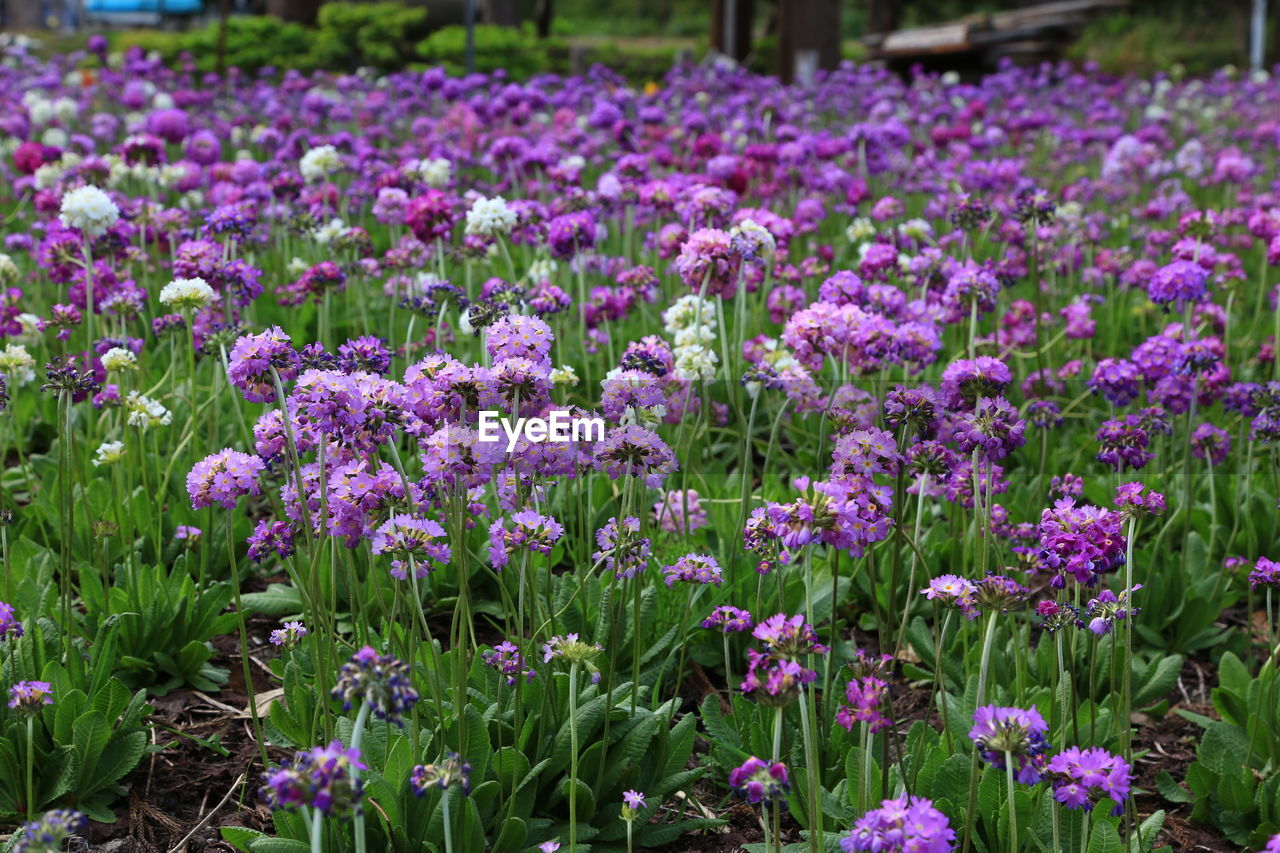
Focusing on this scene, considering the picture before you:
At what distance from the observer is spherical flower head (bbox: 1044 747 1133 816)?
176 centimetres

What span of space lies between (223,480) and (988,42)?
18439mm

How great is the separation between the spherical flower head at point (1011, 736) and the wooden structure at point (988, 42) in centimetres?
1798

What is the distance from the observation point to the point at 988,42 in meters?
18.6

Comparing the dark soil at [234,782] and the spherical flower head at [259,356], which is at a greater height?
the spherical flower head at [259,356]

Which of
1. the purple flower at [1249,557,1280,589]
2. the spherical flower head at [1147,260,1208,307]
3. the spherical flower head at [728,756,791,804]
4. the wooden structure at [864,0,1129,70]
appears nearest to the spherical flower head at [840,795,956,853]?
the spherical flower head at [728,756,791,804]

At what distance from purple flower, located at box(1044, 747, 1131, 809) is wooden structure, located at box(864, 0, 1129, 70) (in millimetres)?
17949

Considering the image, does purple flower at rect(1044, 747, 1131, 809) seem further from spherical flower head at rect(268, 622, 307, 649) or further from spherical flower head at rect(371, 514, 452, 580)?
spherical flower head at rect(268, 622, 307, 649)

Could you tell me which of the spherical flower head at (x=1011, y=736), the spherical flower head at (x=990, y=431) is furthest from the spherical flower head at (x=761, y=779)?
the spherical flower head at (x=990, y=431)

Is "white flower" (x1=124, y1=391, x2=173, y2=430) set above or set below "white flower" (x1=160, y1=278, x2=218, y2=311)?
below

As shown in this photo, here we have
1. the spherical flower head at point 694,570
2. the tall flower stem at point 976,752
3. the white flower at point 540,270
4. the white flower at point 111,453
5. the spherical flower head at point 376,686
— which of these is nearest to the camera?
the spherical flower head at point 376,686

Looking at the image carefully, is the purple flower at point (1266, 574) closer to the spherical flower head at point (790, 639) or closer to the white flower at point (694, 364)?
the spherical flower head at point (790, 639)

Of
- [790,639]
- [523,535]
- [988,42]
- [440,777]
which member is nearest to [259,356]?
[523,535]

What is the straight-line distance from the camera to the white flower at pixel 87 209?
3400 mm

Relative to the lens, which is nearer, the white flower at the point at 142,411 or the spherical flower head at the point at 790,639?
the spherical flower head at the point at 790,639
